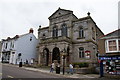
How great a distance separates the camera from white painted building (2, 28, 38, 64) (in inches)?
1323

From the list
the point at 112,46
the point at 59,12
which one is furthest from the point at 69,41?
the point at 112,46

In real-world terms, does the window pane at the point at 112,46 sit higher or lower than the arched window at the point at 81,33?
lower

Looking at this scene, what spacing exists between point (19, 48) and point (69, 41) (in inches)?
592

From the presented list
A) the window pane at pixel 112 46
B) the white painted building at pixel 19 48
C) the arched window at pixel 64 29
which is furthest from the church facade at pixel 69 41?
the white painted building at pixel 19 48

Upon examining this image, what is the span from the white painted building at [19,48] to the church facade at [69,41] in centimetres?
907

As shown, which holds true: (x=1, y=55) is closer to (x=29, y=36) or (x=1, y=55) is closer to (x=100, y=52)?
(x=29, y=36)

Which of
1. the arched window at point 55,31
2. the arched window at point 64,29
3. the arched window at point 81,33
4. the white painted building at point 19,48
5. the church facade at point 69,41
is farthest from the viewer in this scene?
the white painted building at point 19,48

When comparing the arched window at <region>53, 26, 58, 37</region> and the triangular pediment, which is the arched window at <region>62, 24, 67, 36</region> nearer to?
the arched window at <region>53, 26, 58, 37</region>

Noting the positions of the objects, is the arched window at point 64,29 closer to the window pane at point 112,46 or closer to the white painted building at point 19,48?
the white painted building at point 19,48

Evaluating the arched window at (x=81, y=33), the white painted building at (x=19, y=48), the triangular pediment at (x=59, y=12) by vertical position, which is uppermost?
the triangular pediment at (x=59, y=12)

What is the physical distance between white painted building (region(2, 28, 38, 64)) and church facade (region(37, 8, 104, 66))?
357 inches

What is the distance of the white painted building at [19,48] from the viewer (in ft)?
110

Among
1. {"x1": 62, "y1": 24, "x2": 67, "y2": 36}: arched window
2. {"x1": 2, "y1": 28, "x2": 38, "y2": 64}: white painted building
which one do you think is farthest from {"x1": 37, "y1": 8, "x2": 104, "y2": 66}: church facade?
{"x1": 2, "y1": 28, "x2": 38, "y2": 64}: white painted building

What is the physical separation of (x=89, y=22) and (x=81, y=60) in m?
7.58
